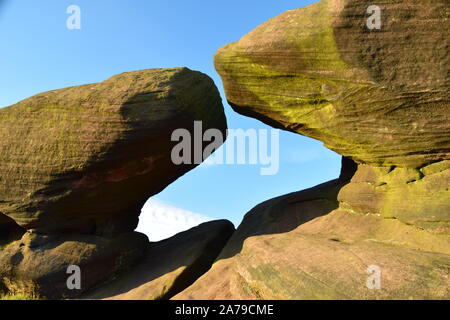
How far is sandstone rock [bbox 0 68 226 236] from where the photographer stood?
11.5m

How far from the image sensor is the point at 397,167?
10812 mm

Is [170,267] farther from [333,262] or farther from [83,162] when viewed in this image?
[333,262]

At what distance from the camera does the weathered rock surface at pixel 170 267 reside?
10.9m

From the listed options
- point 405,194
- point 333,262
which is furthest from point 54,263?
point 405,194

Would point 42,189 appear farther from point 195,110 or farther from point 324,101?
point 324,101

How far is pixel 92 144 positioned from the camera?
457 inches

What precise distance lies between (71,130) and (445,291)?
1087 cm

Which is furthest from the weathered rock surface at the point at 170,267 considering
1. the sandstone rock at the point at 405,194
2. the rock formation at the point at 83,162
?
the sandstone rock at the point at 405,194

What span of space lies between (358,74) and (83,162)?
8692 millimetres

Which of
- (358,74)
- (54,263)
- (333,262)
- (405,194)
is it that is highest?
(358,74)

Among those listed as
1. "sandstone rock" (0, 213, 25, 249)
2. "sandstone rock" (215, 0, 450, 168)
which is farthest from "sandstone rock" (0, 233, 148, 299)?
"sandstone rock" (215, 0, 450, 168)

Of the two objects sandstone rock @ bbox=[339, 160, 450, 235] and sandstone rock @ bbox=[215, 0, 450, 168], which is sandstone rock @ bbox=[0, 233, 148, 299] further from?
sandstone rock @ bbox=[339, 160, 450, 235]

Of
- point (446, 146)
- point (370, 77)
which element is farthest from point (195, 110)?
point (446, 146)
